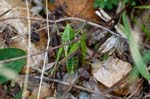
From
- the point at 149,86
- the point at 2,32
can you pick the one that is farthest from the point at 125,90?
the point at 2,32

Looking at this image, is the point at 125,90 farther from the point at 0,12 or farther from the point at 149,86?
the point at 0,12

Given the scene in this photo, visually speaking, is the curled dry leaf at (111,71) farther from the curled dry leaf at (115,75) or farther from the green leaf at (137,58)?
the green leaf at (137,58)

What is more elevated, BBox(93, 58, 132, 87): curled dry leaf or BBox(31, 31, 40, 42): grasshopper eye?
BBox(31, 31, 40, 42): grasshopper eye

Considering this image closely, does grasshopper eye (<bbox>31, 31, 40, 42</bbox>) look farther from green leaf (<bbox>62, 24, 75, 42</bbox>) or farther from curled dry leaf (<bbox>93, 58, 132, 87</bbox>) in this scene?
curled dry leaf (<bbox>93, 58, 132, 87</bbox>)

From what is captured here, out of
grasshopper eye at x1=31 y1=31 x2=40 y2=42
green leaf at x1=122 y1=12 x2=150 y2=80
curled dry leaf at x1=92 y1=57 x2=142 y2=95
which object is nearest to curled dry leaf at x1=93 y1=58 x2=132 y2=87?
curled dry leaf at x1=92 y1=57 x2=142 y2=95

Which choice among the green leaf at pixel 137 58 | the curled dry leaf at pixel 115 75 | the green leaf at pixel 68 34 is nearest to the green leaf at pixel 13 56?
the green leaf at pixel 68 34

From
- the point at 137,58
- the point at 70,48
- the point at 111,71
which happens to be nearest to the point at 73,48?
the point at 70,48

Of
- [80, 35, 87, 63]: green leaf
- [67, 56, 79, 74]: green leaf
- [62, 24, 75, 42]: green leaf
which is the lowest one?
[67, 56, 79, 74]: green leaf

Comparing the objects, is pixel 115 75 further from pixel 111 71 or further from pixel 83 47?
pixel 83 47
